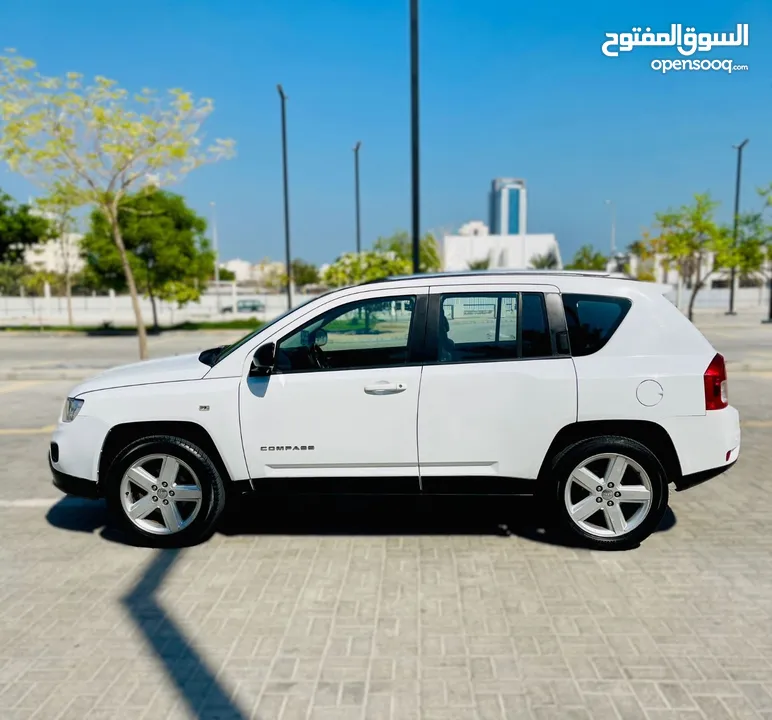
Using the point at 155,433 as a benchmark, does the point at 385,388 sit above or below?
above

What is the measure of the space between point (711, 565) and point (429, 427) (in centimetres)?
198

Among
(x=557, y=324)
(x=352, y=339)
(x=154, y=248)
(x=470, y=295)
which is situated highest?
(x=154, y=248)

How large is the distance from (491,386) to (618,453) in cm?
93

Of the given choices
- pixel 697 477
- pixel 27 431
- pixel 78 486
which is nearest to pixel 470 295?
pixel 697 477

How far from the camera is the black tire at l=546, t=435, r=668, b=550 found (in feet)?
14.1

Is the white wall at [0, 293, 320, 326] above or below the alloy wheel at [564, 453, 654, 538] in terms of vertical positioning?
above

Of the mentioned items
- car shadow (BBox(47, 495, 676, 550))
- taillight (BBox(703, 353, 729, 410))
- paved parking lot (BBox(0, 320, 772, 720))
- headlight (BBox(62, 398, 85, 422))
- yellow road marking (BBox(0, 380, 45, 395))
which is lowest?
paved parking lot (BBox(0, 320, 772, 720))

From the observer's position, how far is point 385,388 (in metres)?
4.27

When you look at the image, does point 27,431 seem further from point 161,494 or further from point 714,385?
point 714,385

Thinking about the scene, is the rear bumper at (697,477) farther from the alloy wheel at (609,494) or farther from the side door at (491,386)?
the side door at (491,386)

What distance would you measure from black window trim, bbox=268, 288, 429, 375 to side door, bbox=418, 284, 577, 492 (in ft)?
0.18

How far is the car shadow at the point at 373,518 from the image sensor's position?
4844 mm

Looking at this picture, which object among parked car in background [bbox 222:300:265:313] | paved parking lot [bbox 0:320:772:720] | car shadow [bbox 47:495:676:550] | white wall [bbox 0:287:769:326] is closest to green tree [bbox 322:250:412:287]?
white wall [bbox 0:287:769:326]

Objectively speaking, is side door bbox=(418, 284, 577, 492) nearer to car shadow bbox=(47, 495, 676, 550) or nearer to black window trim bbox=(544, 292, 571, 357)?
black window trim bbox=(544, 292, 571, 357)
